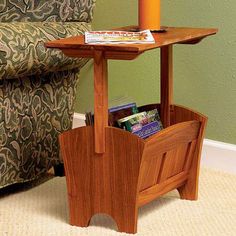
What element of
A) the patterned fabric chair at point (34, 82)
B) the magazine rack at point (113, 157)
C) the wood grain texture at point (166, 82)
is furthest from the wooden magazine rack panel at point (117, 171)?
the patterned fabric chair at point (34, 82)

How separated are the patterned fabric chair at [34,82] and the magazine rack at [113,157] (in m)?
0.19

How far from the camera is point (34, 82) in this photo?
1807mm

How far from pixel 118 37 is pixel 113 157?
0.30m

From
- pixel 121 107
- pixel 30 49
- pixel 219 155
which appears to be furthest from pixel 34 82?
pixel 219 155

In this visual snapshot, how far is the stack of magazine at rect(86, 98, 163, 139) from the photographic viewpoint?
1.62 metres

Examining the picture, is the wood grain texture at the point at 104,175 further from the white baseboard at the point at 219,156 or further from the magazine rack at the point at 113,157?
the white baseboard at the point at 219,156

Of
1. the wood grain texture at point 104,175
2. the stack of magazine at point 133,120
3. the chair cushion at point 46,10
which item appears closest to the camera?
the wood grain texture at point 104,175

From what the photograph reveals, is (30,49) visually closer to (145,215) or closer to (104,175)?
(104,175)

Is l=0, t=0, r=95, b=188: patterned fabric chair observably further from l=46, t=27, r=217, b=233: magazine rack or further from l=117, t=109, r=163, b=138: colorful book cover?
l=117, t=109, r=163, b=138: colorful book cover

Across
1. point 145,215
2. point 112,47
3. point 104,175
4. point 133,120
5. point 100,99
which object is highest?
point 112,47

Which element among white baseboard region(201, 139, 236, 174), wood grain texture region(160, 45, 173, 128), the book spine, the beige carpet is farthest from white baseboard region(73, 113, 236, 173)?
the book spine

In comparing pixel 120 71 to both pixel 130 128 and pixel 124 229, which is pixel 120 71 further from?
pixel 124 229

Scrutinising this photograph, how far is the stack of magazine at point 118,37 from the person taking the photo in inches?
56.4

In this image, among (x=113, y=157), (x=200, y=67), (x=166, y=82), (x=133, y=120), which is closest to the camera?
(x=113, y=157)
